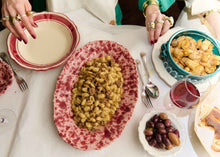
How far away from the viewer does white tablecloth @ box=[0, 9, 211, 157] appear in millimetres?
607

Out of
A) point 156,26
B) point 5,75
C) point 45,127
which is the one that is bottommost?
point 45,127

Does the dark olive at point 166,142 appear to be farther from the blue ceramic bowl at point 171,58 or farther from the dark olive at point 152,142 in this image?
the blue ceramic bowl at point 171,58

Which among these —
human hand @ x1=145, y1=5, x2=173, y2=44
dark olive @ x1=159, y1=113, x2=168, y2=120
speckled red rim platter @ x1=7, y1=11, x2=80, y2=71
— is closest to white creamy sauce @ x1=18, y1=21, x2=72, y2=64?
speckled red rim platter @ x1=7, y1=11, x2=80, y2=71

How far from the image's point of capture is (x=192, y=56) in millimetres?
663

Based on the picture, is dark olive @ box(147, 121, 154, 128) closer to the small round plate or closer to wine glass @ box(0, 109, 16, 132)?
the small round plate

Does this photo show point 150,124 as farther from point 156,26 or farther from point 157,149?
point 156,26

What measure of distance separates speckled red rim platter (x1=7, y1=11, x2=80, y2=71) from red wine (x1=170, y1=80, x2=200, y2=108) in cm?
42

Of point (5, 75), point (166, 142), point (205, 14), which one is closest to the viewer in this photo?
point (166, 142)

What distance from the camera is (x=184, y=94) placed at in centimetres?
60

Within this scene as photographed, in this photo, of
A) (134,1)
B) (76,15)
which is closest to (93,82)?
(76,15)

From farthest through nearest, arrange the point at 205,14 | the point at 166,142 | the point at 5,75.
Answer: the point at 205,14 → the point at 5,75 → the point at 166,142

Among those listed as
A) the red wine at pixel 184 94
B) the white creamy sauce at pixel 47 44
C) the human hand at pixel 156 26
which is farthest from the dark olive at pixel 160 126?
the white creamy sauce at pixel 47 44

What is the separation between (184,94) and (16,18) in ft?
2.24

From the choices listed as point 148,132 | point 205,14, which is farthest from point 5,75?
point 205,14
